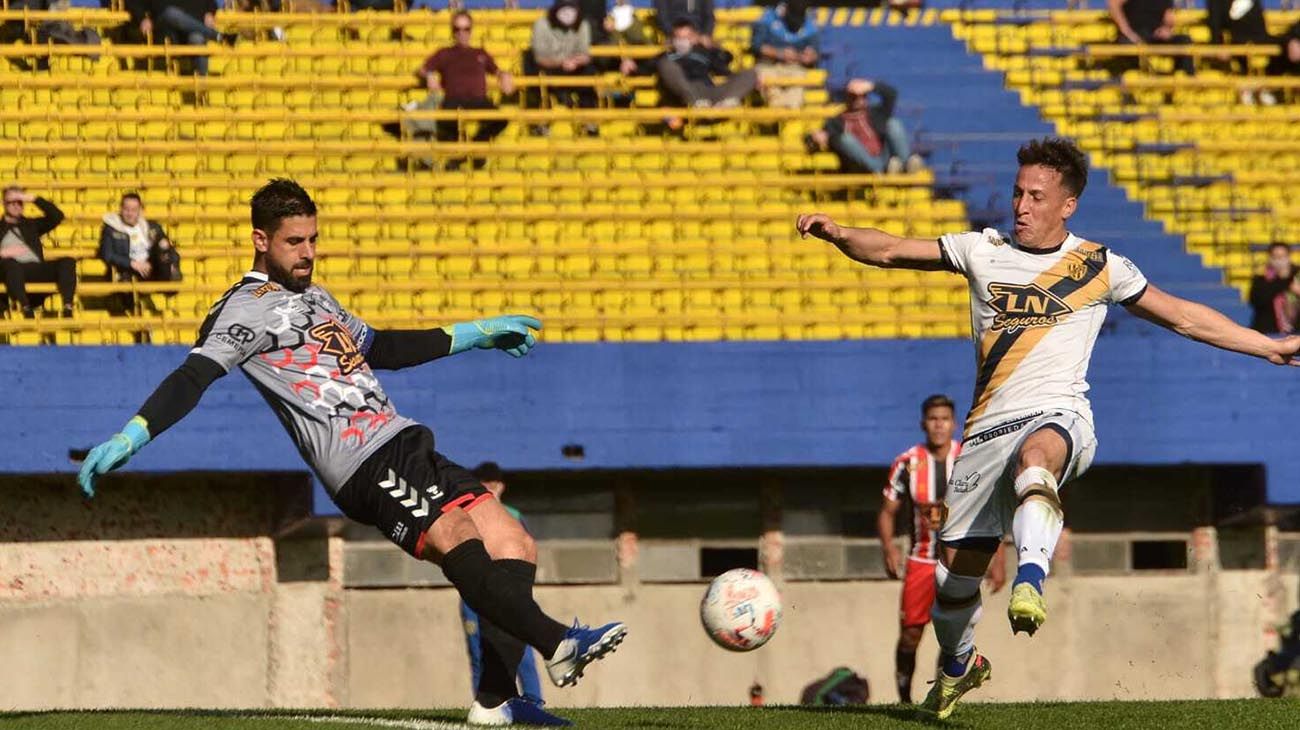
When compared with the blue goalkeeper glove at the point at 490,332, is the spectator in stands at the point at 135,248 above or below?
above

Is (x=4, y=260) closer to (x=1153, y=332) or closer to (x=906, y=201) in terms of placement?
(x=906, y=201)

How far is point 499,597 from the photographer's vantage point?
701cm

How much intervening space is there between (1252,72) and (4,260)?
11.3m

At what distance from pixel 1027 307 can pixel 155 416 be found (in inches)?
134

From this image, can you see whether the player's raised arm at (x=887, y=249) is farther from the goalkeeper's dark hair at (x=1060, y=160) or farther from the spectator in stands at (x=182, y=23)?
the spectator in stands at (x=182, y=23)

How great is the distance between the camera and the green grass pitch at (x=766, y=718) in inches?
311

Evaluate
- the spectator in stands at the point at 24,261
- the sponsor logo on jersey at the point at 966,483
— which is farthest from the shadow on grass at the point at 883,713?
the spectator in stands at the point at 24,261

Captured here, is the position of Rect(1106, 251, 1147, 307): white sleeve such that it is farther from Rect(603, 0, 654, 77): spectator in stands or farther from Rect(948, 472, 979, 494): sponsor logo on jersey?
Rect(603, 0, 654, 77): spectator in stands

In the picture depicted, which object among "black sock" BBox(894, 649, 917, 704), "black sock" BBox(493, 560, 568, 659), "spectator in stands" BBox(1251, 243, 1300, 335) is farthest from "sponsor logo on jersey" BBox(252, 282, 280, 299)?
"spectator in stands" BBox(1251, 243, 1300, 335)

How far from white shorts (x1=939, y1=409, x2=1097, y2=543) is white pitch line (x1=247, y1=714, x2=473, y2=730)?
2150mm

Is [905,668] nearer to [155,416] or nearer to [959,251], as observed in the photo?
[959,251]

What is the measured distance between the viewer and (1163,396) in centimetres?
1499

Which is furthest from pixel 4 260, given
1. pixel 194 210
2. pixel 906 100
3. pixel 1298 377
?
pixel 1298 377

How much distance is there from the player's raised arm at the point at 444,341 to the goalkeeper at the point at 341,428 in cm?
21
